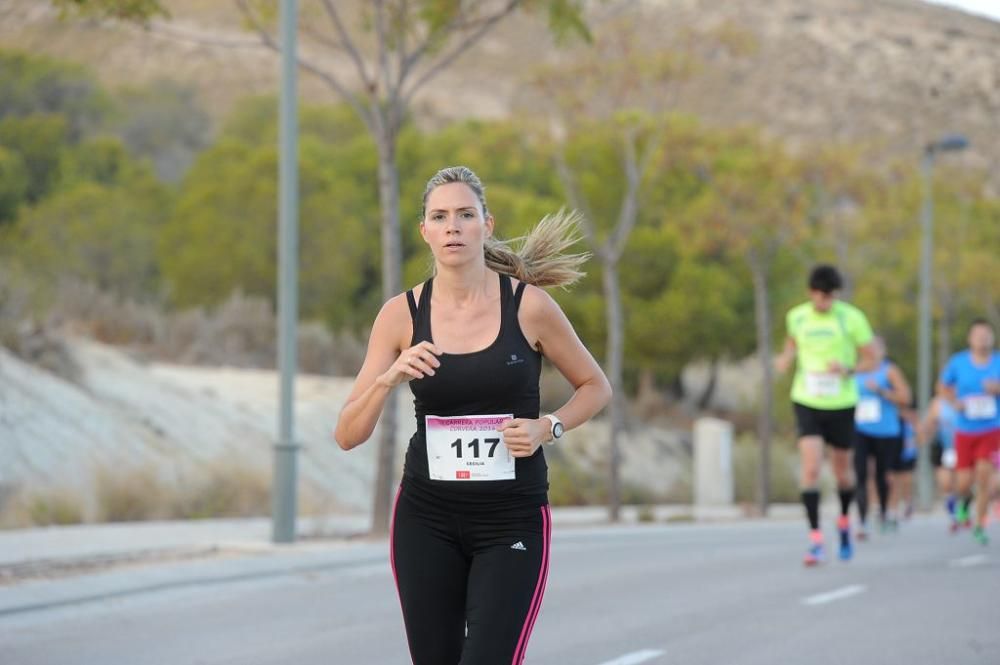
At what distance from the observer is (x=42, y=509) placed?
17.6 metres

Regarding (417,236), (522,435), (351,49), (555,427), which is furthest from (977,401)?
(417,236)

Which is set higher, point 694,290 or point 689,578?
point 694,290

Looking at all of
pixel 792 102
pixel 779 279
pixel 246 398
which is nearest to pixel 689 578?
pixel 246 398

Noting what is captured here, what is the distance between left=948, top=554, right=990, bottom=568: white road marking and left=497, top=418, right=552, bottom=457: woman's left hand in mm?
→ 9749

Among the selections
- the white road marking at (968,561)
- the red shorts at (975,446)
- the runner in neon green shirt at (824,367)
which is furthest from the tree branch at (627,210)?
the runner in neon green shirt at (824,367)

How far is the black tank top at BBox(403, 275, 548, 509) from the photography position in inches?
217

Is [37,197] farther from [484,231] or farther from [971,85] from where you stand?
[484,231]

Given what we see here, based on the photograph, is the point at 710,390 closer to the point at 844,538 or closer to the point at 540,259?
the point at 844,538

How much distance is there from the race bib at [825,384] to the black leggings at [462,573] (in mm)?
8264

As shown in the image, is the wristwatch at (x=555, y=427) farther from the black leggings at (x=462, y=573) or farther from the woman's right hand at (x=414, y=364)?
the woman's right hand at (x=414, y=364)

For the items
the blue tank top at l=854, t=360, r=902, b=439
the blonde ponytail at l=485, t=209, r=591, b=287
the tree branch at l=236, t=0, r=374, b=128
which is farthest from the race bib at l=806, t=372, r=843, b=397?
the blonde ponytail at l=485, t=209, r=591, b=287

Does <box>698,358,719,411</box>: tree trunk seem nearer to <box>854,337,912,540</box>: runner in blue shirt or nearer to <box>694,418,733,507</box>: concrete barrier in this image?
<box>694,418,733,507</box>: concrete barrier

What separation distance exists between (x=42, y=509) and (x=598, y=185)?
1301 inches

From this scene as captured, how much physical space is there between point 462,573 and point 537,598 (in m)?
0.25
